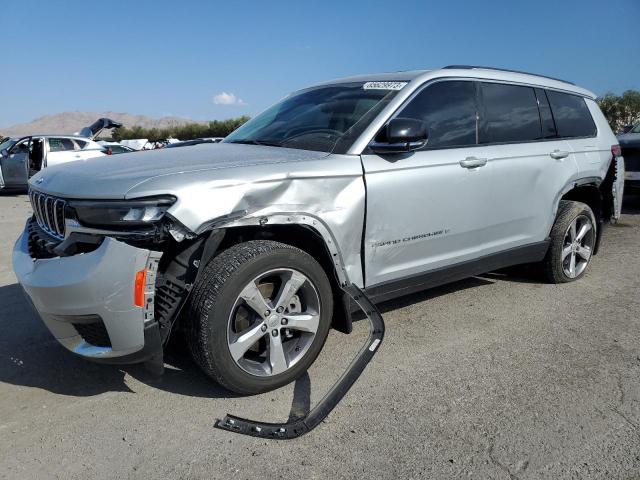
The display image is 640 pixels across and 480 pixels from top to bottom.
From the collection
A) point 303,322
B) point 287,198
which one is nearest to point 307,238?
point 287,198

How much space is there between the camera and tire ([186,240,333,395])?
2.61 metres

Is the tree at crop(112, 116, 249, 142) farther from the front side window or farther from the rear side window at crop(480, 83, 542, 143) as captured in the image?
the rear side window at crop(480, 83, 542, 143)

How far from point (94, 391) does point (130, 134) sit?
253ft

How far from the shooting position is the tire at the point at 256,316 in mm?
2611

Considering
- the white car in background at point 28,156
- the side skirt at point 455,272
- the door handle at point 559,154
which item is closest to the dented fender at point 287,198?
the side skirt at point 455,272

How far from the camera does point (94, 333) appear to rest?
2537 millimetres

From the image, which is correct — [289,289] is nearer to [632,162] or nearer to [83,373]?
[83,373]

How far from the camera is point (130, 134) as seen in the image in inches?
2918

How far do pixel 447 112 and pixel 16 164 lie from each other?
1305 cm

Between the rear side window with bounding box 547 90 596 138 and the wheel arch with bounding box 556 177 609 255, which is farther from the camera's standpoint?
the wheel arch with bounding box 556 177 609 255

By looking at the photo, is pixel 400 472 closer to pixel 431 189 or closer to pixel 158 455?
pixel 158 455

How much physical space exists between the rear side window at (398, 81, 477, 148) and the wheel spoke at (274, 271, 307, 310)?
1329mm

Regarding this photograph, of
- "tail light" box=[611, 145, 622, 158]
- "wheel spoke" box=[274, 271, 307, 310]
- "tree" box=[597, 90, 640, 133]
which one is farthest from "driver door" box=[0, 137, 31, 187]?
"tree" box=[597, 90, 640, 133]

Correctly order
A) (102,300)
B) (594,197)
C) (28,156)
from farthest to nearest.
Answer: (28,156) < (594,197) < (102,300)
